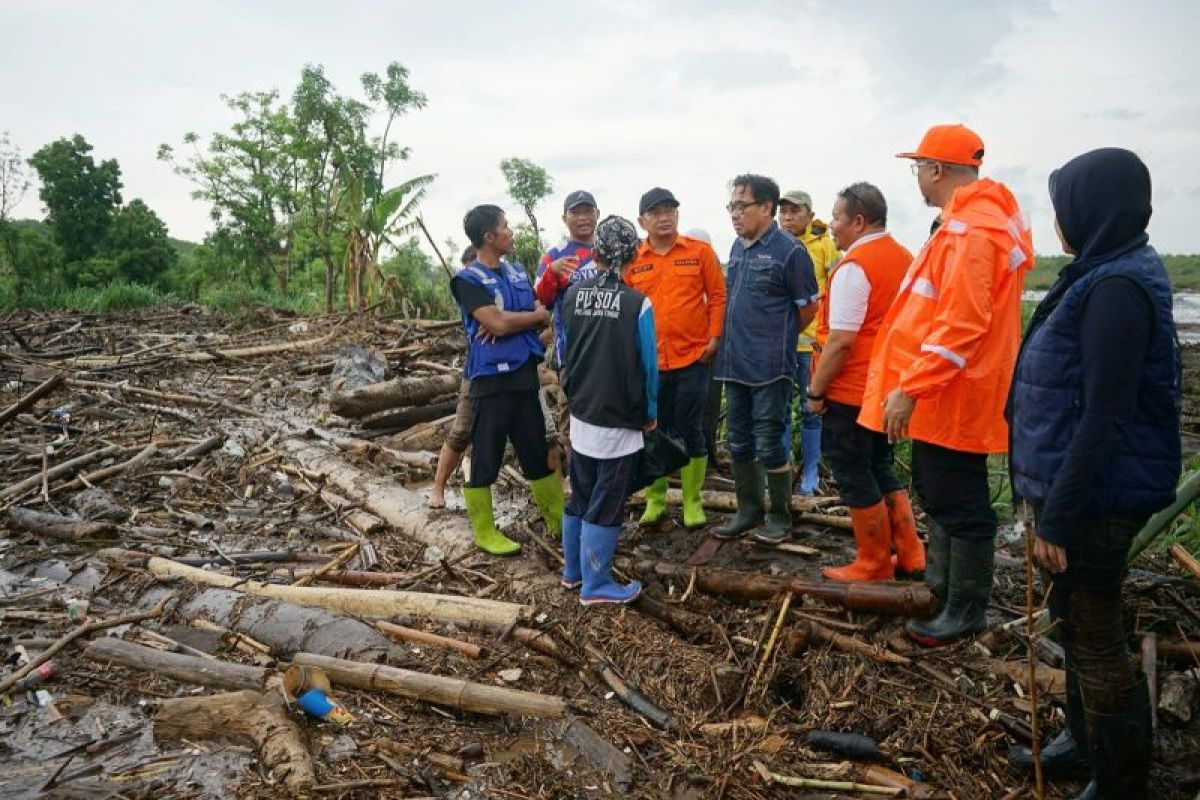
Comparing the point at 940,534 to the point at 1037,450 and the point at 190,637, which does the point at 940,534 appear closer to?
the point at 1037,450

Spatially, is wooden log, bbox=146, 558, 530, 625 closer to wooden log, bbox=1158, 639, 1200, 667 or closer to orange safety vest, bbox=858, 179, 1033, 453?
orange safety vest, bbox=858, 179, 1033, 453

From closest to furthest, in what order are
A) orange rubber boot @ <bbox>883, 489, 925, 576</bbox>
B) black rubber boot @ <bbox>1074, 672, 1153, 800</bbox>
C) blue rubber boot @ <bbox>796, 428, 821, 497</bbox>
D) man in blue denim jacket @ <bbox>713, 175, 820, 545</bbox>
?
black rubber boot @ <bbox>1074, 672, 1153, 800</bbox> → orange rubber boot @ <bbox>883, 489, 925, 576</bbox> → man in blue denim jacket @ <bbox>713, 175, 820, 545</bbox> → blue rubber boot @ <bbox>796, 428, 821, 497</bbox>

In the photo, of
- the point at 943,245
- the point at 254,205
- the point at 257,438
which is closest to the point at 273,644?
the point at 943,245

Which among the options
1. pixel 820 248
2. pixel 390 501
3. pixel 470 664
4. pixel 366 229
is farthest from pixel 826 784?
pixel 366 229

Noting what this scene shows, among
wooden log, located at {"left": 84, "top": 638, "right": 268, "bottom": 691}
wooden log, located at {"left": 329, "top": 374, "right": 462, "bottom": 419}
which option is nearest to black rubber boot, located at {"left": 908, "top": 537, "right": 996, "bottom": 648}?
wooden log, located at {"left": 84, "top": 638, "right": 268, "bottom": 691}

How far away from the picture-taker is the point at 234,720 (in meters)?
3.17

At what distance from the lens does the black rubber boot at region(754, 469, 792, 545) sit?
514cm

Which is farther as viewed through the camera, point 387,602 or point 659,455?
point 659,455

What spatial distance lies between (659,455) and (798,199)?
110 inches

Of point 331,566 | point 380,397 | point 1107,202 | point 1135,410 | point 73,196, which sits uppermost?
point 73,196

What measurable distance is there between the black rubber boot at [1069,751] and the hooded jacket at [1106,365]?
817 mm

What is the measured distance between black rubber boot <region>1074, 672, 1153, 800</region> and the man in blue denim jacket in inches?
99.5

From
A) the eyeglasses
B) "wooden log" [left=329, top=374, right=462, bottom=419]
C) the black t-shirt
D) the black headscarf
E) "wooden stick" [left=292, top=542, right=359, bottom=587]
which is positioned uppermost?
the eyeglasses

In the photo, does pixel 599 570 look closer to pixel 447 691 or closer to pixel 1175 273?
pixel 447 691
